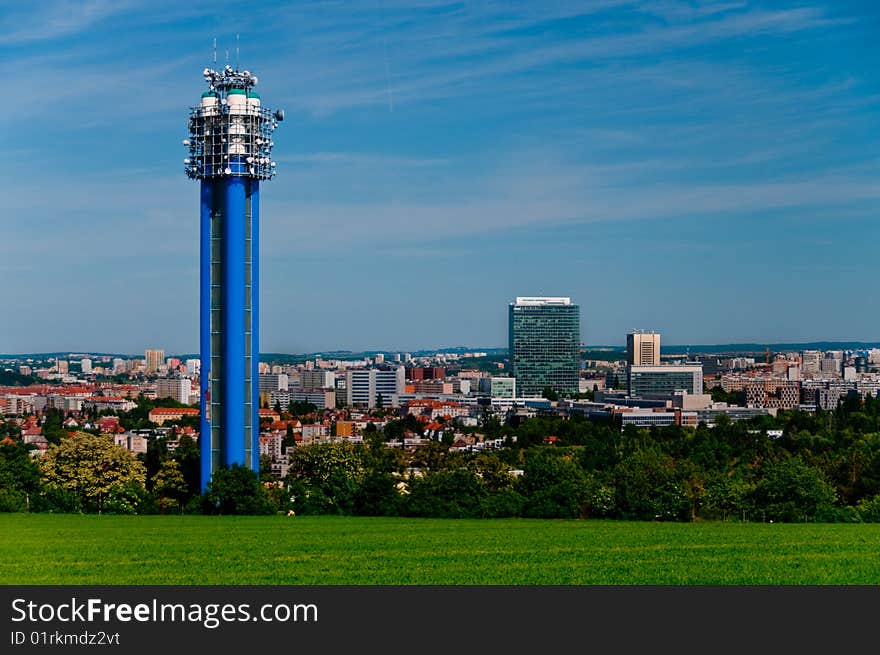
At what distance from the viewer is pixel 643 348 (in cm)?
14162

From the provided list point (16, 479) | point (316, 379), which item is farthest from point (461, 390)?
point (16, 479)

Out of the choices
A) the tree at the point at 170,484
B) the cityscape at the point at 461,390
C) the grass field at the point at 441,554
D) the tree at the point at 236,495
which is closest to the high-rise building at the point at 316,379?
the cityscape at the point at 461,390

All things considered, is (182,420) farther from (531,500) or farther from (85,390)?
(531,500)

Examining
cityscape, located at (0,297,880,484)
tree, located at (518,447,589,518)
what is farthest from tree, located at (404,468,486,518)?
cityscape, located at (0,297,880,484)

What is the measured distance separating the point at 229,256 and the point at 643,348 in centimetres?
12114

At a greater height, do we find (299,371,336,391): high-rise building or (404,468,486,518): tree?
(404,468,486,518): tree

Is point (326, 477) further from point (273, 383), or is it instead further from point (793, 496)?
point (273, 383)

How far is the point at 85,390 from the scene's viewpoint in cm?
9938

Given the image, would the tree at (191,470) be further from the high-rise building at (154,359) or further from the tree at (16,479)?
the high-rise building at (154,359)

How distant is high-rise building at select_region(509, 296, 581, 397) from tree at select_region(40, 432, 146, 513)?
107068mm

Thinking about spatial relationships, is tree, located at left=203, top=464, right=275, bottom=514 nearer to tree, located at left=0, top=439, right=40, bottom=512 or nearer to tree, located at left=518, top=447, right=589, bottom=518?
tree, located at left=0, top=439, right=40, bottom=512

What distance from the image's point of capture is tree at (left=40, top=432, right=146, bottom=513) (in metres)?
23.9

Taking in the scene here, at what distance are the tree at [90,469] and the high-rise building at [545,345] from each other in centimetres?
10707

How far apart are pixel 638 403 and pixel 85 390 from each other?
4791cm
